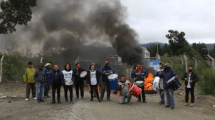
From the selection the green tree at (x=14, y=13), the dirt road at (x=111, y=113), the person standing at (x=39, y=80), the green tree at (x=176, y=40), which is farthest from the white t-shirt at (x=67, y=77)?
the green tree at (x=176, y=40)

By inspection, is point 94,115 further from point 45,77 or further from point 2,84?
point 2,84

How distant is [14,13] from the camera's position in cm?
1555

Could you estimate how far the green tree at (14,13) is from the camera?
1518 cm

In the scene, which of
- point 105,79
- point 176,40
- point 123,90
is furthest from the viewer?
point 176,40

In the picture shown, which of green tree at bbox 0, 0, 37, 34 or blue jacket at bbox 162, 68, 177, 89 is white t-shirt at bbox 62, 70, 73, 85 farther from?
green tree at bbox 0, 0, 37, 34

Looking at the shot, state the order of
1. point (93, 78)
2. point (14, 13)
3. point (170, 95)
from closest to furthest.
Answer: point (170, 95) < point (93, 78) < point (14, 13)

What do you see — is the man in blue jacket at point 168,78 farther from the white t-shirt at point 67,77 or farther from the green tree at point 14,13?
the green tree at point 14,13

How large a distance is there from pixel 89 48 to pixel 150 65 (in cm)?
999

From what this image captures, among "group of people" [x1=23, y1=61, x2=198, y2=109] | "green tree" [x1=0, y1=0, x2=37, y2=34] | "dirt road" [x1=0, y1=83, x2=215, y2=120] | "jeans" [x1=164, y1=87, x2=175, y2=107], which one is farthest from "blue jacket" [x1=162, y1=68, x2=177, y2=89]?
"green tree" [x1=0, y1=0, x2=37, y2=34]

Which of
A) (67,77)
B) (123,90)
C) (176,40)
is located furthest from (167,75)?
(176,40)

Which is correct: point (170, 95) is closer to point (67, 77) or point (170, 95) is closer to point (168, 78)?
point (168, 78)

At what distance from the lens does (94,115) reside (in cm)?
668

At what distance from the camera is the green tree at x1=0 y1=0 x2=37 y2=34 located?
49.8 ft

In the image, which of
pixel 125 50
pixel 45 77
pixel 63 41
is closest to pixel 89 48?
pixel 63 41
